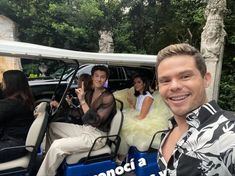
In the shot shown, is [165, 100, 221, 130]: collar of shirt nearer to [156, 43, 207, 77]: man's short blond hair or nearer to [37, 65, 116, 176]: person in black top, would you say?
[156, 43, 207, 77]: man's short blond hair

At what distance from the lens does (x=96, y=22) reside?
1525 cm

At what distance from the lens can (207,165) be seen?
3.73 ft

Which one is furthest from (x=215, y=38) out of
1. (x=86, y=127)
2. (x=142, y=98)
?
(x=86, y=127)

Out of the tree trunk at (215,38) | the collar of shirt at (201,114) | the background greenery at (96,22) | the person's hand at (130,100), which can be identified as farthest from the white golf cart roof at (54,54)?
the background greenery at (96,22)

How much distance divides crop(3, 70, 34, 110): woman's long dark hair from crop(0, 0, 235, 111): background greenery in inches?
348

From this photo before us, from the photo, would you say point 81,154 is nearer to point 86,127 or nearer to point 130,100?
point 86,127

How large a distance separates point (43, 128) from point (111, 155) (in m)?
0.77

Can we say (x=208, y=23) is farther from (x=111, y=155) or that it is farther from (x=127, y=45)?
(x=127, y=45)

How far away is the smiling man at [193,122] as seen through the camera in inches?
44.3

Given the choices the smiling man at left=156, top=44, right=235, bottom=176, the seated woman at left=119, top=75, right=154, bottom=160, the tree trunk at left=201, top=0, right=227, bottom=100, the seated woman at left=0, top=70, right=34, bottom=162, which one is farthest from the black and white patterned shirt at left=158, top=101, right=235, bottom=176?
the tree trunk at left=201, top=0, right=227, bottom=100

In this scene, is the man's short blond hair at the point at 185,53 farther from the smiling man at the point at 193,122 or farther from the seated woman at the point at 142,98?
the seated woman at the point at 142,98

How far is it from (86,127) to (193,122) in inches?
104

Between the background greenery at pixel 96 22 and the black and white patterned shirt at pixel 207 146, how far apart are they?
10.8 metres

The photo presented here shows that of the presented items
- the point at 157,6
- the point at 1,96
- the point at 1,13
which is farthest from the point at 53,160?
the point at 1,13
